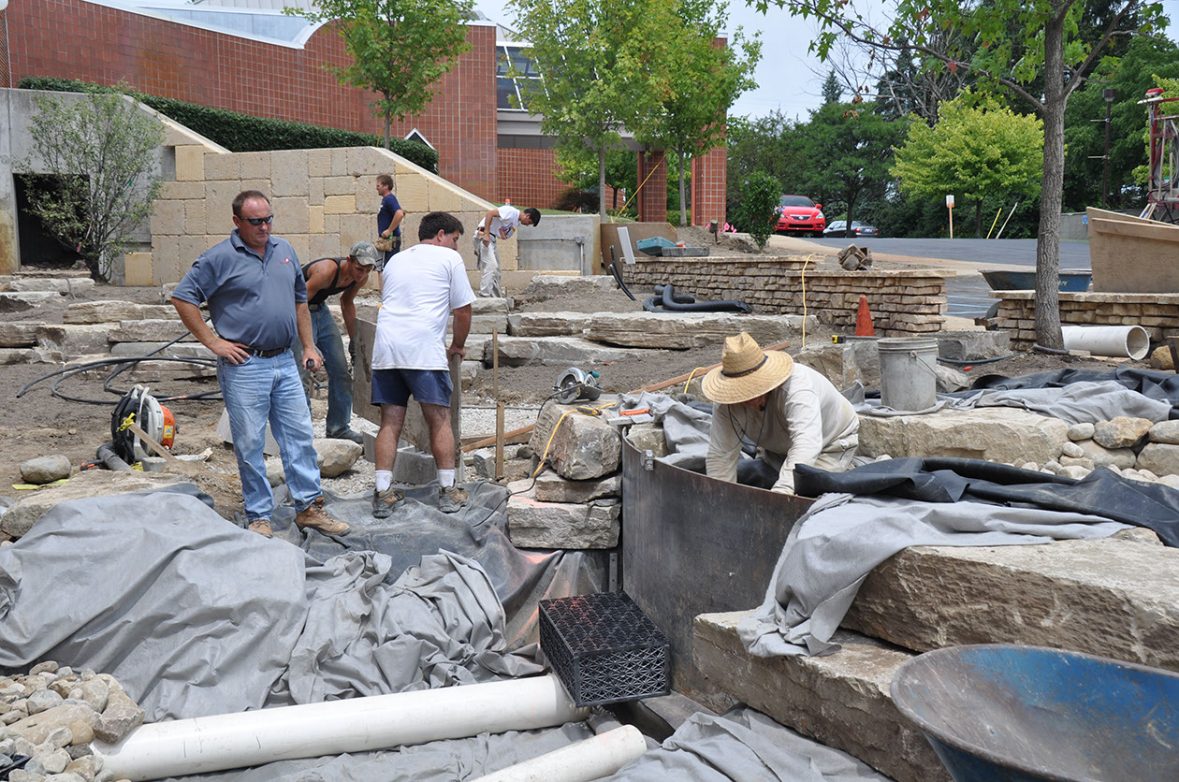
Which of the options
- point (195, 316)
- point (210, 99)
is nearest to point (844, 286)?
point (195, 316)

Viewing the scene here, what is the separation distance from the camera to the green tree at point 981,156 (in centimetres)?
3167

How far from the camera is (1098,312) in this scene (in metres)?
8.31

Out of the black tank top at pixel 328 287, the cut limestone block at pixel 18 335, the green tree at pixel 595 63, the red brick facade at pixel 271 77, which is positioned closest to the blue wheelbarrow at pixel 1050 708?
the black tank top at pixel 328 287

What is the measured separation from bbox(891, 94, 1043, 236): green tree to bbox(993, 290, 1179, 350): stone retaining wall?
23.9 meters

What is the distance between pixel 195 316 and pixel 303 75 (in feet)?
58.9

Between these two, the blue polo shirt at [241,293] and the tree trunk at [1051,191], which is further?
the tree trunk at [1051,191]

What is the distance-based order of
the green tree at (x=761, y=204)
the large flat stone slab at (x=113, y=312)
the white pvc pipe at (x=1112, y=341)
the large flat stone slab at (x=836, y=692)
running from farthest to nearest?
1. the green tree at (x=761, y=204)
2. the large flat stone slab at (x=113, y=312)
3. the white pvc pipe at (x=1112, y=341)
4. the large flat stone slab at (x=836, y=692)

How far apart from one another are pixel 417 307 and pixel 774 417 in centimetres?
208

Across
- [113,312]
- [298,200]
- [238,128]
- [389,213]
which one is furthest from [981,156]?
[113,312]

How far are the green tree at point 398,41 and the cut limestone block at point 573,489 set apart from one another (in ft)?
41.3

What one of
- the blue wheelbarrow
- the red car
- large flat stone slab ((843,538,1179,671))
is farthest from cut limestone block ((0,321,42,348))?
the red car

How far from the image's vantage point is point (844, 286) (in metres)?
10.5

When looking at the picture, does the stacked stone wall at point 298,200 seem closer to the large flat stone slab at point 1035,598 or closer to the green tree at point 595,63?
the green tree at point 595,63

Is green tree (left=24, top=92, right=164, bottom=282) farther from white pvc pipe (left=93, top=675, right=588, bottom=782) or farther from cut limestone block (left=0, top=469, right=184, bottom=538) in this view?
white pvc pipe (left=93, top=675, right=588, bottom=782)
